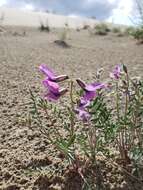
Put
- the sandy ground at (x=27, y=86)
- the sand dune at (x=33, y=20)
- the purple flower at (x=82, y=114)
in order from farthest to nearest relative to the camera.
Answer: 1. the sand dune at (x=33, y=20)
2. the sandy ground at (x=27, y=86)
3. the purple flower at (x=82, y=114)

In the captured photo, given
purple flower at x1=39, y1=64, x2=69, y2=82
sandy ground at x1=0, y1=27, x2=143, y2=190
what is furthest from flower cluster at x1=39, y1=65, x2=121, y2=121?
sandy ground at x1=0, y1=27, x2=143, y2=190

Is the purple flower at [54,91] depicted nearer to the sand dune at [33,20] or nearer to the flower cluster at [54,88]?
the flower cluster at [54,88]

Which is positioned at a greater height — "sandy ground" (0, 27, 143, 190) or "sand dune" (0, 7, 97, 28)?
"sand dune" (0, 7, 97, 28)

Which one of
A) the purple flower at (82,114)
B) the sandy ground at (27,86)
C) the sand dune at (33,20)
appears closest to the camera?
the purple flower at (82,114)

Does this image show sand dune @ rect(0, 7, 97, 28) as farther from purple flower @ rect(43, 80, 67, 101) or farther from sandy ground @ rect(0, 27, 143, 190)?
purple flower @ rect(43, 80, 67, 101)

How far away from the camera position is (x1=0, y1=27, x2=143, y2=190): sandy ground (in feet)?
7.63

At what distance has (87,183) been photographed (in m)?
1.92

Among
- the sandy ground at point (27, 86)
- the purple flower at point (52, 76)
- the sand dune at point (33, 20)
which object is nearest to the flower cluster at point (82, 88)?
the purple flower at point (52, 76)

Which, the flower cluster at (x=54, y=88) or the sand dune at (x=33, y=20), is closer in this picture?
the flower cluster at (x=54, y=88)

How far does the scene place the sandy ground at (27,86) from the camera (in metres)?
2.33

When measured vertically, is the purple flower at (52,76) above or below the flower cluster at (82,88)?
above

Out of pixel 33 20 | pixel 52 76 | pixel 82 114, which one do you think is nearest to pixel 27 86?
pixel 52 76

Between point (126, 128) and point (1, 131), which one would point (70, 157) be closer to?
point (126, 128)

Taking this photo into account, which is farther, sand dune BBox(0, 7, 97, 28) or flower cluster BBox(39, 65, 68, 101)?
sand dune BBox(0, 7, 97, 28)
